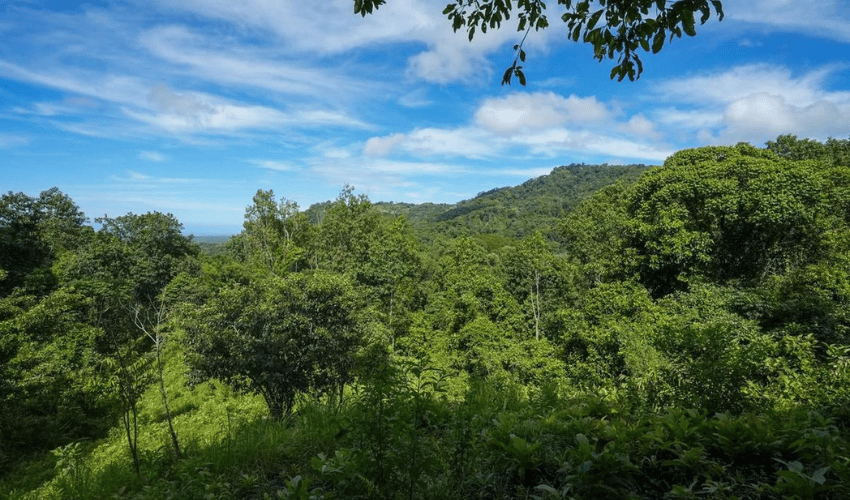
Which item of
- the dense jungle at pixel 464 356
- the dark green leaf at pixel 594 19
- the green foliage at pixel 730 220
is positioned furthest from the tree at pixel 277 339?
the dark green leaf at pixel 594 19

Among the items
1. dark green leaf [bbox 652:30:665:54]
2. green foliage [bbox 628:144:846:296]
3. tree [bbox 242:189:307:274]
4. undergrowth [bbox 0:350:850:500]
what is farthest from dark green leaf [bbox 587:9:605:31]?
tree [bbox 242:189:307:274]

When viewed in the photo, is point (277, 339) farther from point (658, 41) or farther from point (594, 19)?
point (658, 41)

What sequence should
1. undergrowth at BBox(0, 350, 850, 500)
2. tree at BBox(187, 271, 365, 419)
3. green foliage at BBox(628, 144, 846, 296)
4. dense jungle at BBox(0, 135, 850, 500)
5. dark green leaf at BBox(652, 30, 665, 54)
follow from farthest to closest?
tree at BBox(187, 271, 365, 419) → green foliage at BBox(628, 144, 846, 296) → dark green leaf at BBox(652, 30, 665, 54) → dense jungle at BBox(0, 135, 850, 500) → undergrowth at BBox(0, 350, 850, 500)

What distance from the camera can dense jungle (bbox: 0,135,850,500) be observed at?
110 inches

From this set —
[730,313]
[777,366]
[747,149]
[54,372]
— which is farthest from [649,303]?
[54,372]

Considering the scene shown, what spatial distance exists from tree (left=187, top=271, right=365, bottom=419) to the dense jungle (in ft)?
0.27

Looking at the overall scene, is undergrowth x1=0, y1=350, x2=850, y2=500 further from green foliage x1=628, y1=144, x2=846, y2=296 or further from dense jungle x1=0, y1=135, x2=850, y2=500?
green foliage x1=628, y1=144, x2=846, y2=296

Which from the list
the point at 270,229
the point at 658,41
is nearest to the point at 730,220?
the point at 658,41

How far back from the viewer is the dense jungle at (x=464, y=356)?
2799mm

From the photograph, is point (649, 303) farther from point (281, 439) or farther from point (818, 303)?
point (281, 439)

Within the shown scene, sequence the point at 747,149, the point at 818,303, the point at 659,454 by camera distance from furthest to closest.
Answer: the point at 747,149, the point at 818,303, the point at 659,454

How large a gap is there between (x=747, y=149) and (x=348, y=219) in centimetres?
2345

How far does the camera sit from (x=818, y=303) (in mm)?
10852

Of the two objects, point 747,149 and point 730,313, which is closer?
point 730,313
